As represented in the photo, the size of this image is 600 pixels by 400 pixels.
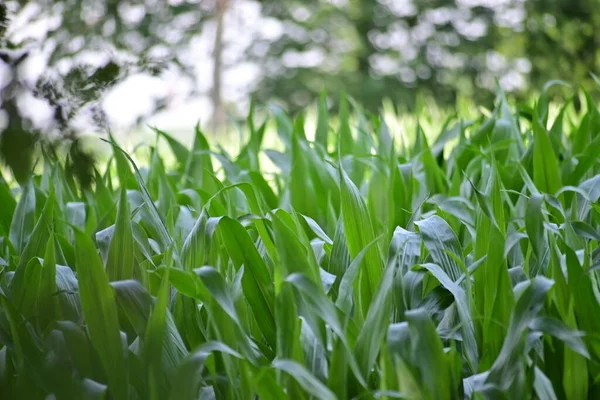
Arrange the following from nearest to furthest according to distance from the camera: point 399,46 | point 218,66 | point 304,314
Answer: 1. point 304,314
2. point 218,66
3. point 399,46

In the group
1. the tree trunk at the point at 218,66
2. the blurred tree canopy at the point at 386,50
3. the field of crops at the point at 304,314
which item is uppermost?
the field of crops at the point at 304,314

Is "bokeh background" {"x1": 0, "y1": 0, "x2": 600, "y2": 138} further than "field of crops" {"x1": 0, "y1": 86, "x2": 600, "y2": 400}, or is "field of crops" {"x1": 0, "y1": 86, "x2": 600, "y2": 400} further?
"bokeh background" {"x1": 0, "y1": 0, "x2": 600, "y2": 138}

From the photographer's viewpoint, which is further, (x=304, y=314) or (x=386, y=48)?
(x=386, y=48)

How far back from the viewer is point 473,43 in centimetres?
1292

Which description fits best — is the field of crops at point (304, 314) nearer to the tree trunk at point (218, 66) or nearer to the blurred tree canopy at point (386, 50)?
the tree trunk at point (218, 66)

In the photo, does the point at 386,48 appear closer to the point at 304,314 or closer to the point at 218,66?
the point at 218,66

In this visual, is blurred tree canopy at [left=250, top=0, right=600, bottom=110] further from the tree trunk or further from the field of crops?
the field of crops

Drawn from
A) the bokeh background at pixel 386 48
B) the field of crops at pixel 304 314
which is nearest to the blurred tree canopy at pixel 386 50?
the bokeh background at pixel 386 48

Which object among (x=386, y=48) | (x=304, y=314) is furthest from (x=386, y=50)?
(x=304, y=314)

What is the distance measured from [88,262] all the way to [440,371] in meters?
0.42

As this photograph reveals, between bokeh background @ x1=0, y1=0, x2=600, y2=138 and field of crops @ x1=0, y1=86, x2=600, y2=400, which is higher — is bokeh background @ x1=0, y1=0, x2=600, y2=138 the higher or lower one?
the lower one

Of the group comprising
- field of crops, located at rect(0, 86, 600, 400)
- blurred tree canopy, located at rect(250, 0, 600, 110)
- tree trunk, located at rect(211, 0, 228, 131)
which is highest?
field of crops, located at rect(0, 86, 600, 400)

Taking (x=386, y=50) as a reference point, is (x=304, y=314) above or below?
above

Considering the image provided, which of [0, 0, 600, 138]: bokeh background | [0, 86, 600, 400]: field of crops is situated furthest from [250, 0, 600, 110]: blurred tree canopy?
[0, 86, 600, 400]: field of crops
